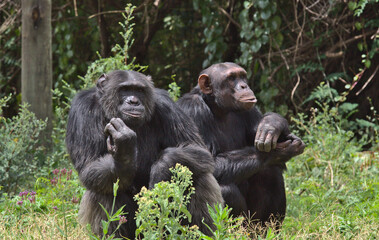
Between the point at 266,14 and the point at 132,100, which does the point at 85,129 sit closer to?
the point at 132,100

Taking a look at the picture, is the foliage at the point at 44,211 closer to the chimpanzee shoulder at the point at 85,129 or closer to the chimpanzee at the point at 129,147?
the chimpanzee at the point at 129,147

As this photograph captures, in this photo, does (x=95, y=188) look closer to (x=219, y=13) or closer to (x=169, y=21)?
(x=219, y=13)

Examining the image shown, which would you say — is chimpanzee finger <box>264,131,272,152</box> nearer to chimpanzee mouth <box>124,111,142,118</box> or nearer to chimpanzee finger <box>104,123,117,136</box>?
chimpanzee mouth <box>124,111,142,118</box>

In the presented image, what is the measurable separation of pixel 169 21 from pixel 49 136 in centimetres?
374

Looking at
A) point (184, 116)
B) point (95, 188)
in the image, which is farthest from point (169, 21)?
point (95, 188)

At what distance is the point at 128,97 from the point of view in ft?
15.3

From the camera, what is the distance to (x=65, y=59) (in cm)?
951

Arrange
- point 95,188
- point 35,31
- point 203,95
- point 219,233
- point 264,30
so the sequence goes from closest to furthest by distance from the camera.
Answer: point 219,233
point 95,188
point 203,95
point 35,31
point 264,30

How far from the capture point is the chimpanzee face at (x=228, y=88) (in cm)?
552

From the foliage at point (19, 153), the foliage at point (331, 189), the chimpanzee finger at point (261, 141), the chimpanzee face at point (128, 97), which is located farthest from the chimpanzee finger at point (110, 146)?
the foliage at point (19, 153)

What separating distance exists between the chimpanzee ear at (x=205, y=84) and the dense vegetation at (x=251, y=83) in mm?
830

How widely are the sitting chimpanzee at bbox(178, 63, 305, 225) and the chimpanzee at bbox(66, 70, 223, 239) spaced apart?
1.76 feet

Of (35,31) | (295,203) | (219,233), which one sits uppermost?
(35,31)

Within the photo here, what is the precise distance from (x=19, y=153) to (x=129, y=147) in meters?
2.33
